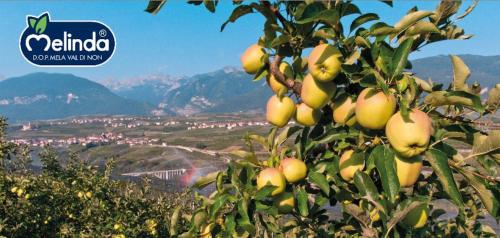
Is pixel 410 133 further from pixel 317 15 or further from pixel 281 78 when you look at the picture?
pixel 281 78

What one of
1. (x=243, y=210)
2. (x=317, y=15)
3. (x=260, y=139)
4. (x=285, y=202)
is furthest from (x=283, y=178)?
(x=317, y=15)

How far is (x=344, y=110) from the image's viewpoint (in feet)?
9.12

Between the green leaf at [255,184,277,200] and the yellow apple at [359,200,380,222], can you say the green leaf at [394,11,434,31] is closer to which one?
the yellow apple at [359,200,380,222]

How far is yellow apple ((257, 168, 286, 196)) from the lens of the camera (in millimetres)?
2986

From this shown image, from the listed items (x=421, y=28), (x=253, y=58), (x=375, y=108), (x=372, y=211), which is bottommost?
(x=372, y=211)

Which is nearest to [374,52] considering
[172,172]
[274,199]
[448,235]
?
[274,199]

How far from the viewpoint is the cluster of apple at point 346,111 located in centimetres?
225

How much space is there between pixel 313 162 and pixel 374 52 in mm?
1151

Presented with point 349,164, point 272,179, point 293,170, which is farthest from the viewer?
point 293,170

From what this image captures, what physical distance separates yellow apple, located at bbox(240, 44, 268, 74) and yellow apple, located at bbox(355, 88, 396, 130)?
88 cm

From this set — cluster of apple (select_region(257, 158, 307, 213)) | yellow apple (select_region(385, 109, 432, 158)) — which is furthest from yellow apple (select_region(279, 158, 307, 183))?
yellow apple (select_region(385, 109, 432, 158))

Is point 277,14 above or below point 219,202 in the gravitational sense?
above

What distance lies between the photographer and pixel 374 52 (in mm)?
2510

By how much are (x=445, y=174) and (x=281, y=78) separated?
51.1 inches
